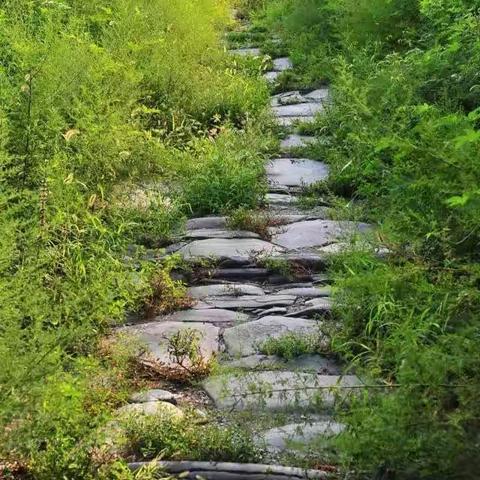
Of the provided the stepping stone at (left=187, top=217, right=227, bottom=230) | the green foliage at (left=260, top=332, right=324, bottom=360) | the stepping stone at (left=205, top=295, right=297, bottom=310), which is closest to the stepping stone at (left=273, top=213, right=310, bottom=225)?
the stepping stone at (left=187, top=217, right=227, bottom=230)

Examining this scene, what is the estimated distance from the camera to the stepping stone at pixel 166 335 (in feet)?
13.0

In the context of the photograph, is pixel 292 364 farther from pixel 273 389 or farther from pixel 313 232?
pixel 313 232

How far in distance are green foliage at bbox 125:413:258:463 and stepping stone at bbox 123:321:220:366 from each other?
0.63 m

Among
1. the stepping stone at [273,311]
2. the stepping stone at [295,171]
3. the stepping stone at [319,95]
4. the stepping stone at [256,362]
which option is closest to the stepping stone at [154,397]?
the stepping stone at [256,362]

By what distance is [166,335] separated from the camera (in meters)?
4.11

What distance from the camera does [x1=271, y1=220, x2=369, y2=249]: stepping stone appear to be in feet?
16.9

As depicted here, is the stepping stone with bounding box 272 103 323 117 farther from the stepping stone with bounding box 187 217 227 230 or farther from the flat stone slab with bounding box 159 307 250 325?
the flat stone slab with bounding box 159 307 250 325

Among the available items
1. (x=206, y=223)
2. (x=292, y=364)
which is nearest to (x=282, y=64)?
(x=206, y=223)

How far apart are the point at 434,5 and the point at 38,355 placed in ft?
15.6

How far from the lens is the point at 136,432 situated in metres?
3.19

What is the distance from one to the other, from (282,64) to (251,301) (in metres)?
5.71

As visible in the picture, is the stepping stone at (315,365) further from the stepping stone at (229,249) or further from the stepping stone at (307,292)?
the stepping stone at (229,249)

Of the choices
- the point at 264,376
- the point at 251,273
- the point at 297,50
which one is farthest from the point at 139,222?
the point at 297,50

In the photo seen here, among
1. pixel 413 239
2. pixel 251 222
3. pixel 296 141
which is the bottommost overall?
pixel 296 141
